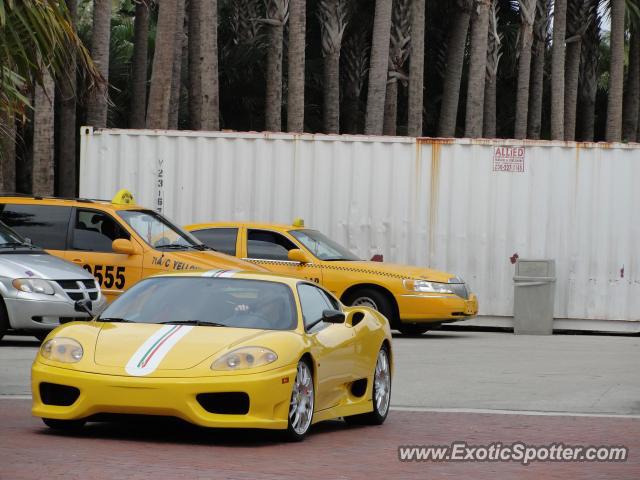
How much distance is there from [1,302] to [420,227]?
8.32 m

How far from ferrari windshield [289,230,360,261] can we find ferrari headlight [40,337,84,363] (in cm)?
1098

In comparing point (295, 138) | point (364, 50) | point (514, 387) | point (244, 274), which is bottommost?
point (514, 387)

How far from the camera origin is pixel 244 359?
9.50 metres

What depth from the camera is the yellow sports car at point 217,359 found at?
30.6 ft

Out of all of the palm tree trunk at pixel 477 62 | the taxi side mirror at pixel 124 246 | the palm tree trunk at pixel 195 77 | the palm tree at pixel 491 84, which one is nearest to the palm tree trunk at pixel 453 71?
the palm tree at pixel 491 84

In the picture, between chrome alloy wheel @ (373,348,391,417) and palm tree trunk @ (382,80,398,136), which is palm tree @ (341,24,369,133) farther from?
chrome alloy wheel @ (373,348,391,417)

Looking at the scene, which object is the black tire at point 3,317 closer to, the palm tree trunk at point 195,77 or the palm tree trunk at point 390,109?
the palm tree trunk at point 195,77

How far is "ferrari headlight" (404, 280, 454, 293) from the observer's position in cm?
2052

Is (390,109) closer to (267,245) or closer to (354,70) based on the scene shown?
(354,70)

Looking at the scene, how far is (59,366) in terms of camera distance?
31.5 feet

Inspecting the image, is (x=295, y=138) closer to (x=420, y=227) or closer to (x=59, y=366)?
(x=420, y=227)

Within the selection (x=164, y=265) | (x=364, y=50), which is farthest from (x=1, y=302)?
(x=364, y=50)

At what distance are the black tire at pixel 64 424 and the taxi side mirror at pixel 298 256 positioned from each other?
10.4m

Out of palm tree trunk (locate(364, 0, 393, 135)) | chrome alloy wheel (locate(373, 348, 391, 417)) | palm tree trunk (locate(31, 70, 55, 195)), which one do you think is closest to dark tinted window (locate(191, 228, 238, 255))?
palm tree trunk (locate(31, 70, 55, 195))
